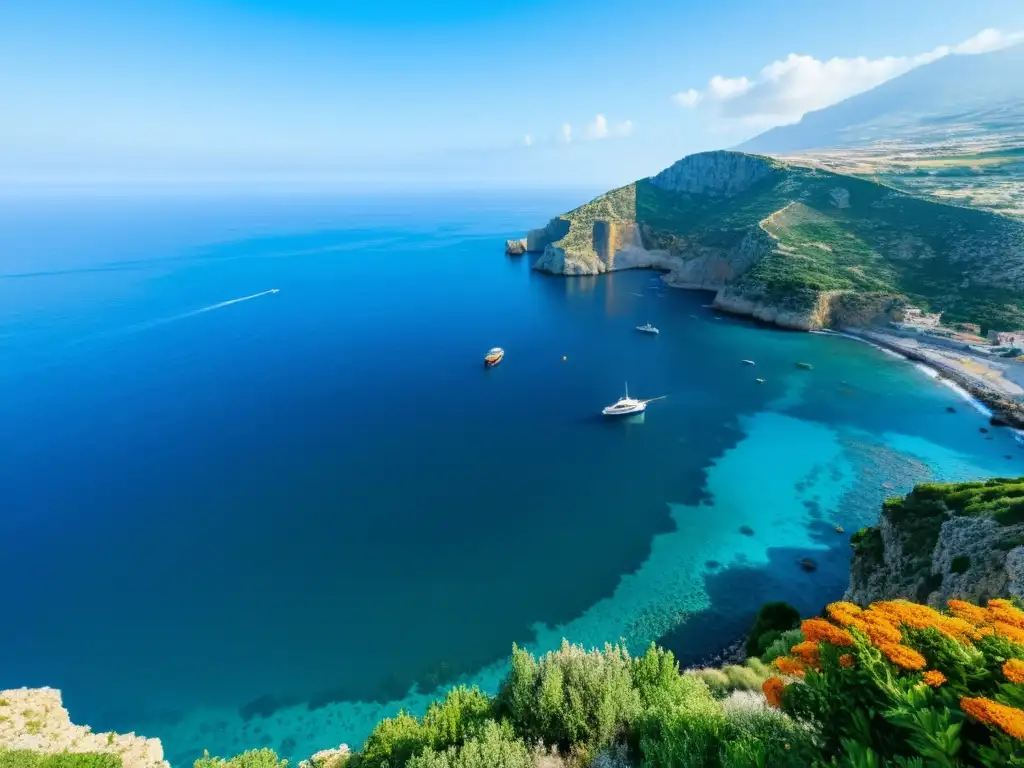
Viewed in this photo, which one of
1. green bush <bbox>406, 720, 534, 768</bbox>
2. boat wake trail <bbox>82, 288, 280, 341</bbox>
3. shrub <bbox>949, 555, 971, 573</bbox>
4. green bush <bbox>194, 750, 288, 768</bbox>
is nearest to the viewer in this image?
green bush <bbox>406, 720, 534, 768</bbox>

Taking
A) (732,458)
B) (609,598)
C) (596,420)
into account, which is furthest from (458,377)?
(609,598)

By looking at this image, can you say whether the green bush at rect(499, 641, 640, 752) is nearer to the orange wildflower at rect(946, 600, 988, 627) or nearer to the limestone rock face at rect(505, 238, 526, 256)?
the orange wildflower at rect(946, 600, 988, 627)

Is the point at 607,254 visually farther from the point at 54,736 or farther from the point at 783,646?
the point at 54,736

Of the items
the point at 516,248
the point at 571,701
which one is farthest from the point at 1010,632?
the point at 516,248

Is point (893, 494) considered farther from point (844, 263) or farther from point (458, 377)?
point (844, 263)

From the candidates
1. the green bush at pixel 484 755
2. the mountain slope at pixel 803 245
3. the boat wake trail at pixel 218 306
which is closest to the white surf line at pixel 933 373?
the mountain slope at pixel 803 245

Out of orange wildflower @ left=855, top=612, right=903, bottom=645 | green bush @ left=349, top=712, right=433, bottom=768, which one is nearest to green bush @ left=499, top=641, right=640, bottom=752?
green bush @ left=349, top=712, right=433, bottom=768
